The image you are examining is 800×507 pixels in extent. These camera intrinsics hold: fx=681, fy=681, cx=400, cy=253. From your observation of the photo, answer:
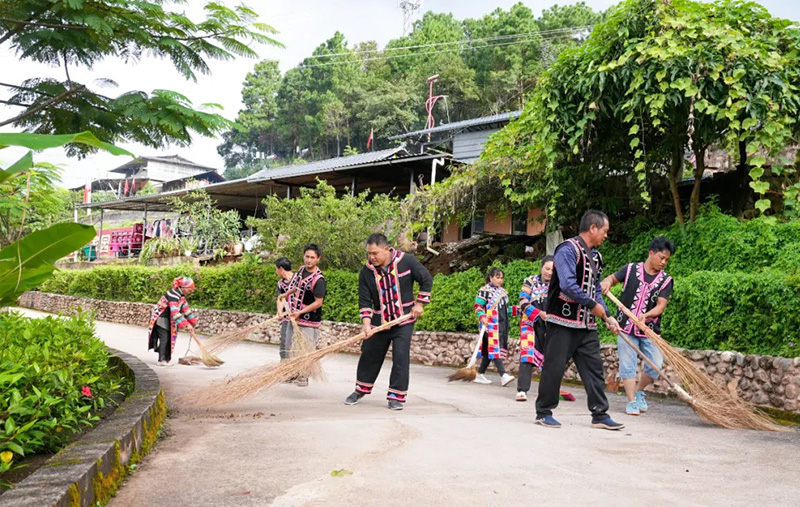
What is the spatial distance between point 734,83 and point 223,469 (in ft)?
27.4

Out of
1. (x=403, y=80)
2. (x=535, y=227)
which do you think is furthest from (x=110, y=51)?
(x=403, y=80)

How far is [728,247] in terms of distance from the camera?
9.56 m

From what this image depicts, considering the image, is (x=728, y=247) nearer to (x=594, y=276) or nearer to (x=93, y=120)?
(x=594, y=276)

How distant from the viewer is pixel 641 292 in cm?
717

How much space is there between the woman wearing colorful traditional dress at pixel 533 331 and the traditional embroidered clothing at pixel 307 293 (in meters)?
2.63

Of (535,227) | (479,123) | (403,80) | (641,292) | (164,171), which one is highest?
(403,80)

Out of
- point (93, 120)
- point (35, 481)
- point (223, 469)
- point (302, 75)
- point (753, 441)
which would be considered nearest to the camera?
point (35, 481)

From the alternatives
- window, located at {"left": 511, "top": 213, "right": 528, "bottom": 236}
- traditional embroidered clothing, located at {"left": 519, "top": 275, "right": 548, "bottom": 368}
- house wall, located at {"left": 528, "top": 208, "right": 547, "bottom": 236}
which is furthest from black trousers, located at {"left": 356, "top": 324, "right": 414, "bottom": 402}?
window, located at {"left": 511, "top": 213, "right": 528, "bottom": 236}

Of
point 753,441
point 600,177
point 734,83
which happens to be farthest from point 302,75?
point 753,441

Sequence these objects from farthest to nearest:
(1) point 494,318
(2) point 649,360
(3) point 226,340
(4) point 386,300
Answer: (3) point 226,340
(1) point 494,318
(4) point 386,300
(2) point 649,360

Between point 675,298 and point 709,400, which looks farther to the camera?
point 675,298

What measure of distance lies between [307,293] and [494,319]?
2.76 metres

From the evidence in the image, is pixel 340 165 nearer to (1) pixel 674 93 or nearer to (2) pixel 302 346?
(1) pixel 674 93

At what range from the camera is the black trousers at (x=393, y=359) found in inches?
280
